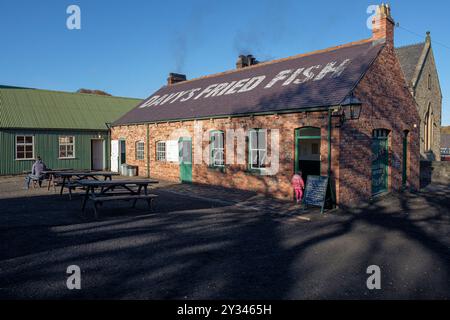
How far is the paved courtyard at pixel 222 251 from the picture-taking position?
506 cm

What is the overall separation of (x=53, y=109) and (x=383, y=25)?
21.0m

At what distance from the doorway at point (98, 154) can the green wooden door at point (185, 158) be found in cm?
1026

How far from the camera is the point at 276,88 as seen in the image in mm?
15133

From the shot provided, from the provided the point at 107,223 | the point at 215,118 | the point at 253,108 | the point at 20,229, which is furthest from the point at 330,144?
the point at 20,229

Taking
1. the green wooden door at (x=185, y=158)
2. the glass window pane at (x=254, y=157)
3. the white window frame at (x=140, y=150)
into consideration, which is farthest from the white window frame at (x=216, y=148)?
the white window frame at (x=140, y=150)

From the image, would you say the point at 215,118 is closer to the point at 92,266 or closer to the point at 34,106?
the point at 92,266

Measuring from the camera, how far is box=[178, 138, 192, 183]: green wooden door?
17.6 meters

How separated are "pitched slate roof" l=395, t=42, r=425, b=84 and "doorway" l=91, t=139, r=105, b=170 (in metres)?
22.8

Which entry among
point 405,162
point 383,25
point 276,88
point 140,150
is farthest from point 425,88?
point 140,150

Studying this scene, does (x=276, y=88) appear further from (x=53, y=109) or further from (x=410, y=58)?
(x=410, y=58)

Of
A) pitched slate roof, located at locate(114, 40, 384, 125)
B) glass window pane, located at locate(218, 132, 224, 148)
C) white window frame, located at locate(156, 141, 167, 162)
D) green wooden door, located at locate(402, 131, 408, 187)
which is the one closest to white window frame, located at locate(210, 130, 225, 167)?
glass window pane, located at locate(218, 132, 224, 148)

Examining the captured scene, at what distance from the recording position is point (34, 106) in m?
23.7

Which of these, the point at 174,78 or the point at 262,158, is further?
the point at 174,78

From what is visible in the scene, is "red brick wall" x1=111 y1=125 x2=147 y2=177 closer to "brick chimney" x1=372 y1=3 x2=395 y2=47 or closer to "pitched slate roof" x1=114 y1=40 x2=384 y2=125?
"pitched slate roof" x1=114 y1=40 x2=384 y2=125
